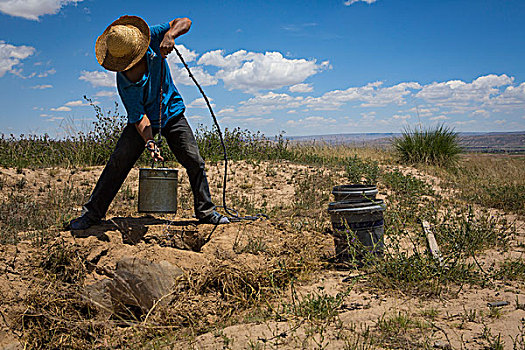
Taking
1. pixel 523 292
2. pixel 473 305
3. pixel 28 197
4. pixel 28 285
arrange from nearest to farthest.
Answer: pixel 473 305 → pixel 523 292 → pixel 28 285 → pixel 28 197

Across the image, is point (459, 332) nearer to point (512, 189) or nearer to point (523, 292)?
point (523, 292)

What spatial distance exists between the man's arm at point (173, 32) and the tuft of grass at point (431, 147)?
8.34m

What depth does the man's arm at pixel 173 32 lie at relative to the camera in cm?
406

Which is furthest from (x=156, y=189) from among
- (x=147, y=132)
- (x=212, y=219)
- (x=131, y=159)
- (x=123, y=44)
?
(x=123, y=44)

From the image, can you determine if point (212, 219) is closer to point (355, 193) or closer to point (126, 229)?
point (126, 229)

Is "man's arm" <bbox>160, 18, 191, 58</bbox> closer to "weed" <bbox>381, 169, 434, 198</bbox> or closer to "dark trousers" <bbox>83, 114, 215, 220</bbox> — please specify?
"dark trousers" <bbox>83, 114, 215, 220</bbox>

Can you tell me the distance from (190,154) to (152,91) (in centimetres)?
73

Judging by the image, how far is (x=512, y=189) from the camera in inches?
294

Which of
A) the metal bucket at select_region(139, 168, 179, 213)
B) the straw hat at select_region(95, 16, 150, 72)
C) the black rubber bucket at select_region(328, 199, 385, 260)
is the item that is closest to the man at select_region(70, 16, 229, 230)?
the straw hat at select_region(95, 16, 150, 72)

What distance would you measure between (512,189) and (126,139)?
6.73m

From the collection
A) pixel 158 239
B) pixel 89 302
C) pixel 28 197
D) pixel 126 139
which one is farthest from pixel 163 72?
pixel 28 197

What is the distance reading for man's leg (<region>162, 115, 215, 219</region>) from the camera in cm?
431

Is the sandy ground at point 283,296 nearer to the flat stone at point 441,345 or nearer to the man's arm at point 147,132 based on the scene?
the flat stone at point 441,345

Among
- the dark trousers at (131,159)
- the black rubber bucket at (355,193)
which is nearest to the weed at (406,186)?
the black rubber bucket at (355,193)
